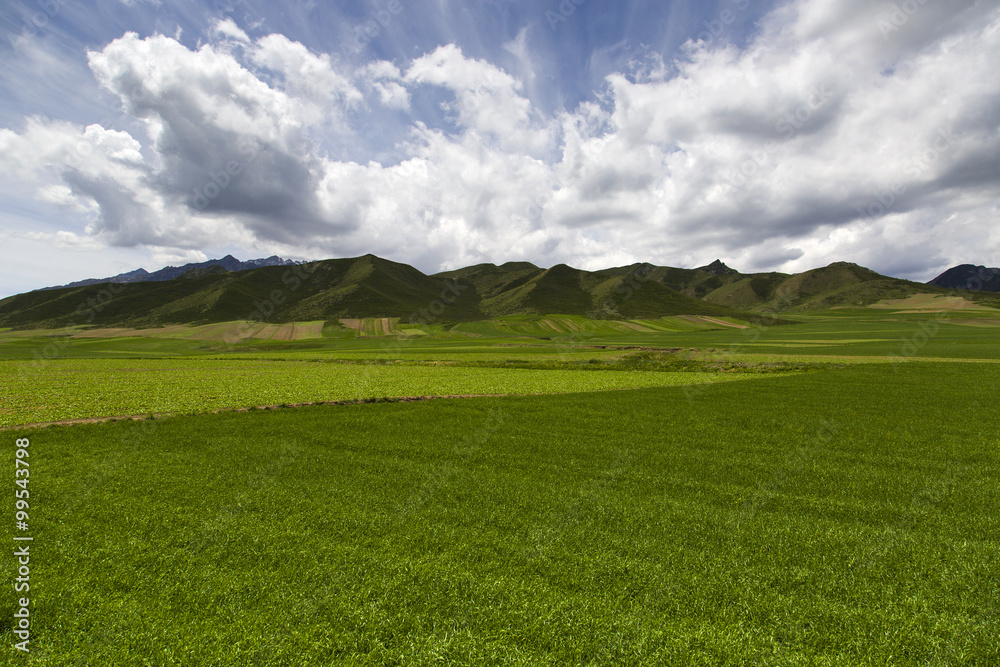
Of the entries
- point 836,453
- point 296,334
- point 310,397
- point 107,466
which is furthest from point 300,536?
point 296,334

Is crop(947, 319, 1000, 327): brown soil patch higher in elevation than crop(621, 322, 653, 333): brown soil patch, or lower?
lower

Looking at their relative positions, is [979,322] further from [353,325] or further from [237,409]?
[353,325]

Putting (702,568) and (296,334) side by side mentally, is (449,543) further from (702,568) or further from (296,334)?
(296,334)

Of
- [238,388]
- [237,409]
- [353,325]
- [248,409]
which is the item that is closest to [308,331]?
[353,325]

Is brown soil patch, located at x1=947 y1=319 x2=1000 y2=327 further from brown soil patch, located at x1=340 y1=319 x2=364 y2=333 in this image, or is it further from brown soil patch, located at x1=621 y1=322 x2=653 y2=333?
brown soil patch, located at x1=340 y1=319 x2=364 y2=333

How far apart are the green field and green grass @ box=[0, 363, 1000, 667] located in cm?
6

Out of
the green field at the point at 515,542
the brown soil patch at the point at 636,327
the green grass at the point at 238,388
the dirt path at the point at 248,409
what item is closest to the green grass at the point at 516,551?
the green field at the point at 515,542

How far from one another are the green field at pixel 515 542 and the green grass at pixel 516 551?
6cm

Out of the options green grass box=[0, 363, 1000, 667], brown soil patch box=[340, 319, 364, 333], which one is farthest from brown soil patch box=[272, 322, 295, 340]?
green grass box=[0, 363, 1000, 667]

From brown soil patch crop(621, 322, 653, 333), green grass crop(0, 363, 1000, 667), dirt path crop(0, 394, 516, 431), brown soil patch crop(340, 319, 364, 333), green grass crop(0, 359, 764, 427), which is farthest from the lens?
brown soil patch crop(340, 319, 364, 333)

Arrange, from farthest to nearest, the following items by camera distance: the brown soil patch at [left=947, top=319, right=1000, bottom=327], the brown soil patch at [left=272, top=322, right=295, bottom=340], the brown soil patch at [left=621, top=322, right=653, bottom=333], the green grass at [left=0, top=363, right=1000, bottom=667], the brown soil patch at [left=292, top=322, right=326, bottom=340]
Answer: the brown soil patch at [left=621, top=322, right=653, bottom=333] → the brown soil patch at [left=292, top=322, right=326, bottom=340] → the brown soil patch at [left=272, top=322, right=295, bottom=340] → the brown soil patch at [left=947, top=319, right=1000, bottom=327] → the green grass at [left=0, top=363, right=1000, bottom=667]

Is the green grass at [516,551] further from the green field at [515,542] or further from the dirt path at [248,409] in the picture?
the dirt path at [248,409]

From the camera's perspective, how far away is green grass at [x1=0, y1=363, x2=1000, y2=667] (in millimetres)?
7500

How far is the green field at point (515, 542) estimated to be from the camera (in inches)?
297
